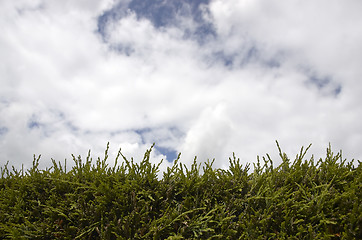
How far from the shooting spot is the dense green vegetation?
4.96 meters

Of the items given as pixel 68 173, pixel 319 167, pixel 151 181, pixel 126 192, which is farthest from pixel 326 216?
pixel 68 173

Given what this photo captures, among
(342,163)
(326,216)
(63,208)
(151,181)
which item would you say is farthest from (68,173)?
(342,163)

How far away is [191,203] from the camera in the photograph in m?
5.32

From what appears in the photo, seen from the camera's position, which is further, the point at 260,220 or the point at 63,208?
the point at 63,208

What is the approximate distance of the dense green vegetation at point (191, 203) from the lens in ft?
16.3

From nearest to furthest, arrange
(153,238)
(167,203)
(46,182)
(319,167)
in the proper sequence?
(153,238) → (167,203) → (319,167) → (46,182)

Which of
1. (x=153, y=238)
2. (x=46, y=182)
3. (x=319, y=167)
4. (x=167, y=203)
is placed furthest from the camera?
(x=46, y=182)

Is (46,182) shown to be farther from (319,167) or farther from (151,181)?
(319,167)

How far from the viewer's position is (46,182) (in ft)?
20.1

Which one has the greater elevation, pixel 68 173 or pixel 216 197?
pixel 68 173

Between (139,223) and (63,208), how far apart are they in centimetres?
162

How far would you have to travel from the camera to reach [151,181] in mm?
5562

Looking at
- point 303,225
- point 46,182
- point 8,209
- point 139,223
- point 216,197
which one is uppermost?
point 46,182

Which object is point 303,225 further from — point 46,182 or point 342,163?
point 46,182
